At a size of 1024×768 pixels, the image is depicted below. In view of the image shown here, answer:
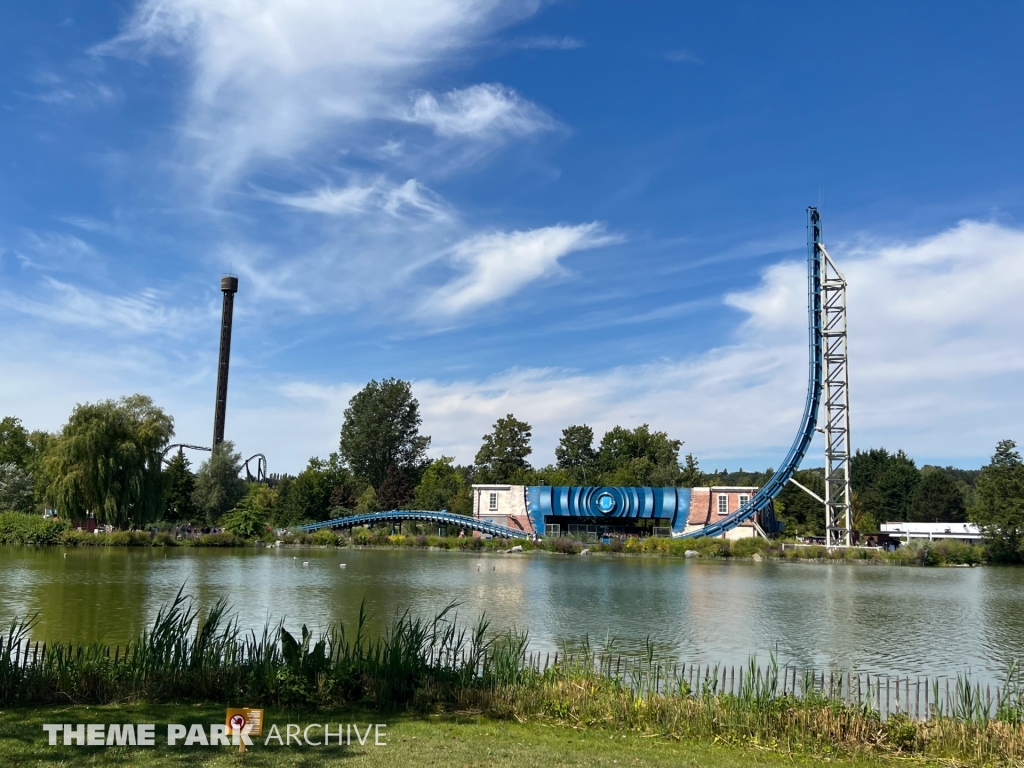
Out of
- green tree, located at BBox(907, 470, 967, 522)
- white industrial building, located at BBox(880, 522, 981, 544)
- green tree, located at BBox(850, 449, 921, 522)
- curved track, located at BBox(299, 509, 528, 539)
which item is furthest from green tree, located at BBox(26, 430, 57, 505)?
green tree, located at BBox(907, 470, 967, 522)

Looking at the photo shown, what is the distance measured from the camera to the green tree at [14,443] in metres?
68.0

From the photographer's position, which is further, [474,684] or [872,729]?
[474,684]

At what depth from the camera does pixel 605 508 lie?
65688 millimetres

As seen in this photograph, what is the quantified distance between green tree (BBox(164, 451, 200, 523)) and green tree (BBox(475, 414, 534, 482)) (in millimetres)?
32077

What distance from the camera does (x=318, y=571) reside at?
3547cm

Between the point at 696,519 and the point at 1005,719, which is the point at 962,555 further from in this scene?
the point at 1005,719

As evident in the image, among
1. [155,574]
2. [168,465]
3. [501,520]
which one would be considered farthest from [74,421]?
[501,520]

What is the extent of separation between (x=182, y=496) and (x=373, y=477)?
30.3 meters

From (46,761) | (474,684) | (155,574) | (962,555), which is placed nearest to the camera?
(46,761)

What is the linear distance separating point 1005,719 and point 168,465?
6099 cm

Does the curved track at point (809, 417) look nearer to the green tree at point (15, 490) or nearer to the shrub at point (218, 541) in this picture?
the shrub at point (218, 541)

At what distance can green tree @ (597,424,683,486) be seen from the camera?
269ft

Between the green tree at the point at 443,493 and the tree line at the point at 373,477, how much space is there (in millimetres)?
152

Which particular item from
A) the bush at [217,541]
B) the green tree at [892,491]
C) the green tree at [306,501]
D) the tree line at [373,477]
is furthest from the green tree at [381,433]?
the green tree at [892,491]
